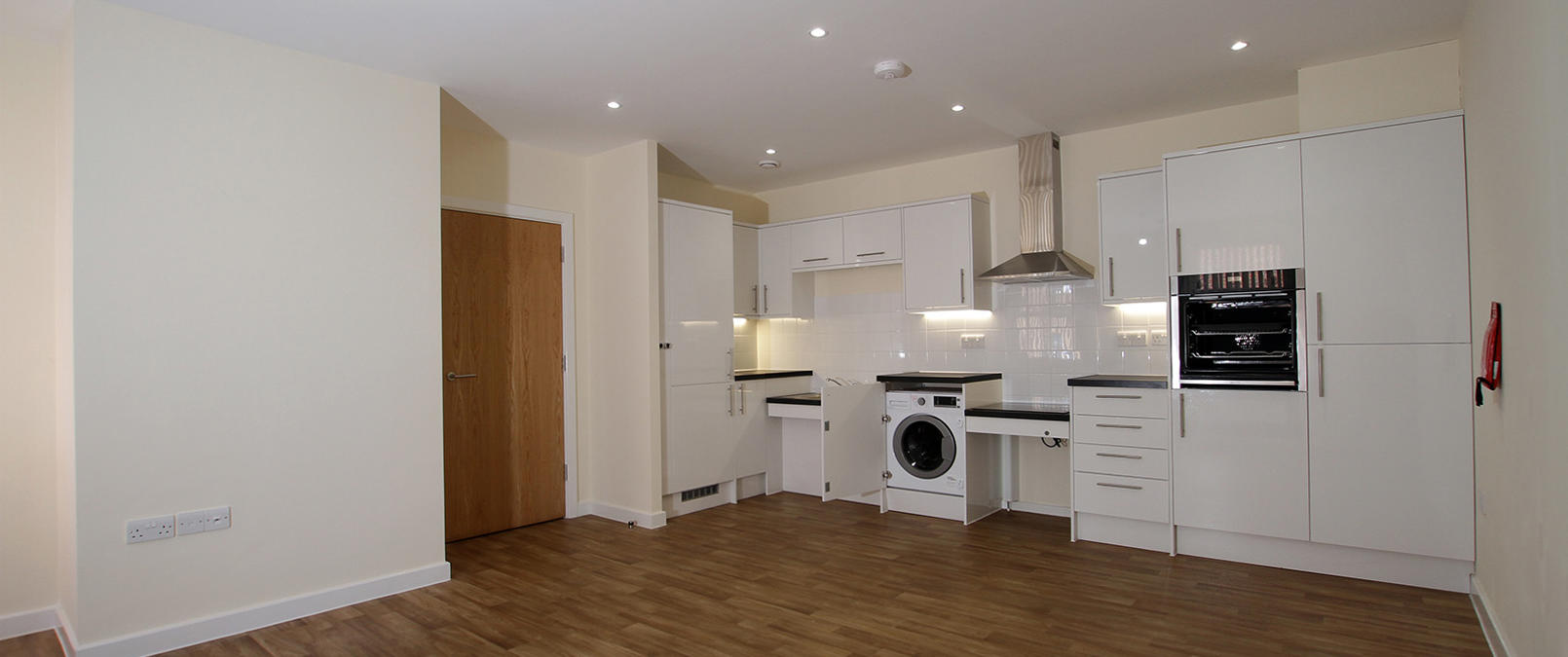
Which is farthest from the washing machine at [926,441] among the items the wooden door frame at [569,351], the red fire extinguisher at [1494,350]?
the red fire extinguisher at [1494,350]

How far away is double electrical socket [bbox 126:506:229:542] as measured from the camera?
112 inches

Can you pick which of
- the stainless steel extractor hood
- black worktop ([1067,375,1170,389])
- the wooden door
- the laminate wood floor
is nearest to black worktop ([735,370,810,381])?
the wooden door

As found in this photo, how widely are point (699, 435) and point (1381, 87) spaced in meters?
4.05

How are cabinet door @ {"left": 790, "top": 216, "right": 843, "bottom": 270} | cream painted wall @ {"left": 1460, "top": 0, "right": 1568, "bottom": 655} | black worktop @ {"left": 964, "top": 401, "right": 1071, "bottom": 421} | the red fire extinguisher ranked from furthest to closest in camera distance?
1. cabinet door @ {"left": 790, "top": 216, "right": 843, "bottom": 270}
2. black worktop @ {"left": 964, "top": 401, "right": 1071, "bottom": 421}
3. the red fire extinguisher
4. cream painted wall @ {"left": 1460, "top": 0, "right": 1568, "bottom": 655}

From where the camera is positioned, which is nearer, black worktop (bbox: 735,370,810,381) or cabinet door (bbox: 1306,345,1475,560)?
cabinet door (bbox: 1306,345,1475,560)

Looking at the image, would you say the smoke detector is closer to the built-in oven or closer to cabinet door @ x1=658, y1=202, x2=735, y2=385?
the built-in oven

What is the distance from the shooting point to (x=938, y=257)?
5.03 metres

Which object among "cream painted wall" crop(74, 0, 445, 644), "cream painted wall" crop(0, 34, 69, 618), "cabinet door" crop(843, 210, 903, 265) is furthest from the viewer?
"cabinet door" crop(843, 210, 903, 265)

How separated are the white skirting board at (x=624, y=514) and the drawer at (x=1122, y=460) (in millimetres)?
2431

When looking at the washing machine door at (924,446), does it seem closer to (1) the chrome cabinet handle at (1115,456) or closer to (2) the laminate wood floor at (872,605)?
(2) the laminate wood floor at (872,605)

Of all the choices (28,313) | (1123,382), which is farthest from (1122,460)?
(28,313)

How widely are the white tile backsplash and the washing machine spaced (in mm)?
531

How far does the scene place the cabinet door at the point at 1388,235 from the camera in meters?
3.17

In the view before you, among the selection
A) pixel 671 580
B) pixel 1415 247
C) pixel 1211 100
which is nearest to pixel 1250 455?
pixel 1415 247
